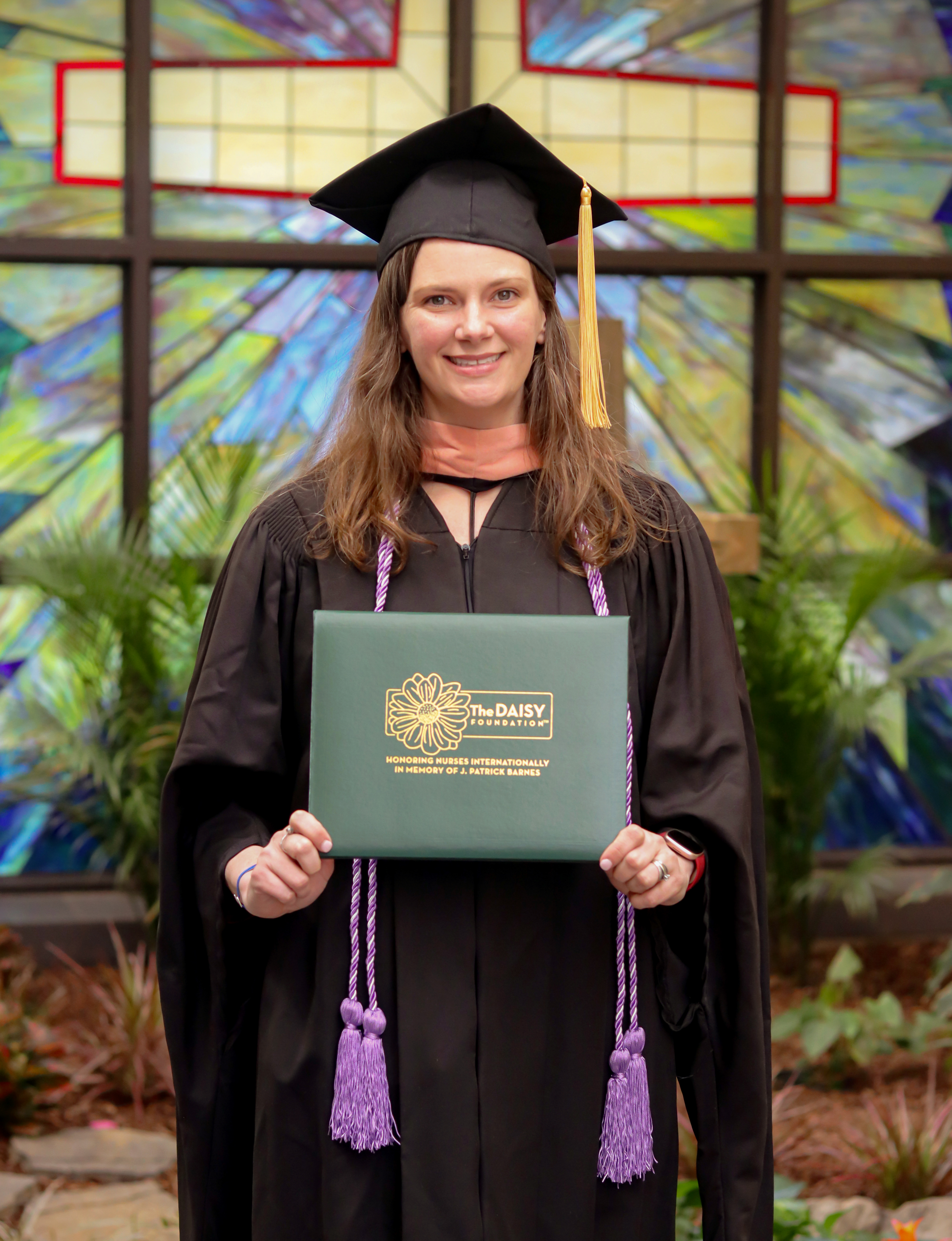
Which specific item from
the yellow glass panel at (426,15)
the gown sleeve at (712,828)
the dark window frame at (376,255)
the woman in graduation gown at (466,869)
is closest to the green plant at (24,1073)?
the dark window frame at (376,255)

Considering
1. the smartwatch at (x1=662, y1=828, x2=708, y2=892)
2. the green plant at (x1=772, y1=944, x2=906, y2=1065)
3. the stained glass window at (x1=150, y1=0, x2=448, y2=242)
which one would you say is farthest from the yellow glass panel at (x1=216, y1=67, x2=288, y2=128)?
the smartwatch at (x1=662, y1=828, x2=708, y2=892)

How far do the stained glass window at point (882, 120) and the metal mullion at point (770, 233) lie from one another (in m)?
0.13

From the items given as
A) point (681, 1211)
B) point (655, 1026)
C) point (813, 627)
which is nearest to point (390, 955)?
point (655, 1026)

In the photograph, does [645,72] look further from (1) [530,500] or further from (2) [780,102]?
(1) [530,500]

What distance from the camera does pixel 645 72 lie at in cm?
489

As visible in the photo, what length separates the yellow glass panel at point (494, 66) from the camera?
15.7ft

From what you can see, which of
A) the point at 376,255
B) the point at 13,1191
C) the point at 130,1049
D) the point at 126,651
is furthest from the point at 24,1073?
the point at 376,255

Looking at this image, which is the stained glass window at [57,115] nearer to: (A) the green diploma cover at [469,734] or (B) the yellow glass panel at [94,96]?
(B) the yellow glass panel at [94,96]

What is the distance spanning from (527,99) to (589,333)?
3.39 m

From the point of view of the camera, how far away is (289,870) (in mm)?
1544

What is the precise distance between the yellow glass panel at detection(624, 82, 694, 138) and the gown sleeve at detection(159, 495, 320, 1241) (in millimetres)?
3647

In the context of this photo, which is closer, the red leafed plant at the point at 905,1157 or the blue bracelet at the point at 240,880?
the blue bracelet at the point at 240,880

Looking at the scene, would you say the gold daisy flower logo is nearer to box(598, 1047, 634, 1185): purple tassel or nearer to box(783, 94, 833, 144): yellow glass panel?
box(598, 1047, 634, 1185): purple tassel

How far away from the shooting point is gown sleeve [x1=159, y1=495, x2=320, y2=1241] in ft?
5.66
